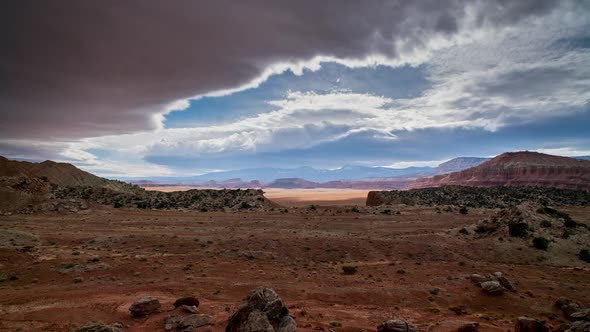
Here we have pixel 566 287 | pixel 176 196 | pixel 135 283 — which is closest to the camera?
pixel 135 283

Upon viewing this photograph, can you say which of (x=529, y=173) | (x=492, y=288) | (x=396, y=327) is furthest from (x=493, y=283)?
(x=529, y=173)

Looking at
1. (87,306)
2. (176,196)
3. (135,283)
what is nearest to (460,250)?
(135,283)

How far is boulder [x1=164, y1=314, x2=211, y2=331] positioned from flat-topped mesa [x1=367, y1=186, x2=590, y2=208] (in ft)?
179

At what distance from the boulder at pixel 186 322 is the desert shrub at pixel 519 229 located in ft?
95.7

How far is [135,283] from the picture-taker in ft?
58.2

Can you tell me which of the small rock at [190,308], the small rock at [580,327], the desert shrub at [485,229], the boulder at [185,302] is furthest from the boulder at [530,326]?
the desert shrub at [485,229]

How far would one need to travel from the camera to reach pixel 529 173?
132 meters

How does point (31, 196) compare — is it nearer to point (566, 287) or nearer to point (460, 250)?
point (460, 250)

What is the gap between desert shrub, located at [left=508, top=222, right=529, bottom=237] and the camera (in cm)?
2945

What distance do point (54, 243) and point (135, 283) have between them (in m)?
12.7

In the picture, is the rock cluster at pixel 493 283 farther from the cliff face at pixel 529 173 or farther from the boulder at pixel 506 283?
the cliff face at pixel 529 173

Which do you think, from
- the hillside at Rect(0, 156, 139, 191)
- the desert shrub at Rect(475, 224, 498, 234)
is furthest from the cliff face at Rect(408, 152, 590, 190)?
the hillside at Rect(0, 156, 139, 191)

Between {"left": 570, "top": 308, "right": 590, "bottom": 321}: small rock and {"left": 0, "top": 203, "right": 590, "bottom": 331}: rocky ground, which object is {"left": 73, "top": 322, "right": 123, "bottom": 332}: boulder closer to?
{"left": 0, "top": 203, "right": 590, "bottom": 331}: rocky ground

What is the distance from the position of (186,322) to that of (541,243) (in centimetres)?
2969
